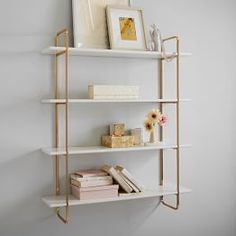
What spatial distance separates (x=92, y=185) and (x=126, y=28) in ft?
3.27

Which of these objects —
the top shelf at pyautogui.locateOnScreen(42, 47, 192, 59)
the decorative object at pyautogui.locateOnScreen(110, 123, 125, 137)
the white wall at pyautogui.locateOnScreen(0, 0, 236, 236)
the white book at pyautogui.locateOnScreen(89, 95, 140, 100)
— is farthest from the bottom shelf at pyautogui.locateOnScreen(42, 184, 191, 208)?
the top shelf at pyautogui.locateOnScreen(42, 47, 192, 59)

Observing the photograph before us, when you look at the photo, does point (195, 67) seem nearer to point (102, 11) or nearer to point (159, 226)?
point (102, 11)

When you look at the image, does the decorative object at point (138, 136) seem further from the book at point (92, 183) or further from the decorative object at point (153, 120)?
the book at point (92, 183)

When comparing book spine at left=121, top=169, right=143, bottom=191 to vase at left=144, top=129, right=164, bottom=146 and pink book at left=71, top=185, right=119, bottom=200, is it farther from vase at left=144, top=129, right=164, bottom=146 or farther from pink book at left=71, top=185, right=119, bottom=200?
vase at left=144, top=129, right=164, bottom=146

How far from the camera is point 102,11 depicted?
9.61 ft

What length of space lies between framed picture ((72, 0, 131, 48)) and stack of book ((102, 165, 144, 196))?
30.3 inches

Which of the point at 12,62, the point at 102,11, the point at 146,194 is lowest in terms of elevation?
the point at 146,194

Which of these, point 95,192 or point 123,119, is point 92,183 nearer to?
point 95,192

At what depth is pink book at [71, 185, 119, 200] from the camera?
2.73 meters

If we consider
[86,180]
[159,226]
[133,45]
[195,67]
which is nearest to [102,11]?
[133,45]

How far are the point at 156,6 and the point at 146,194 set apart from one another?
49.2 inches

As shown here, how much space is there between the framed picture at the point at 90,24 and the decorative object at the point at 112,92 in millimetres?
287

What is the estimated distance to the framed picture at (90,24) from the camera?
9.32ft

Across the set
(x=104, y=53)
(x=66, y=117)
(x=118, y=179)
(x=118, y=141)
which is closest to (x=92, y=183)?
(x=118, y=179)
